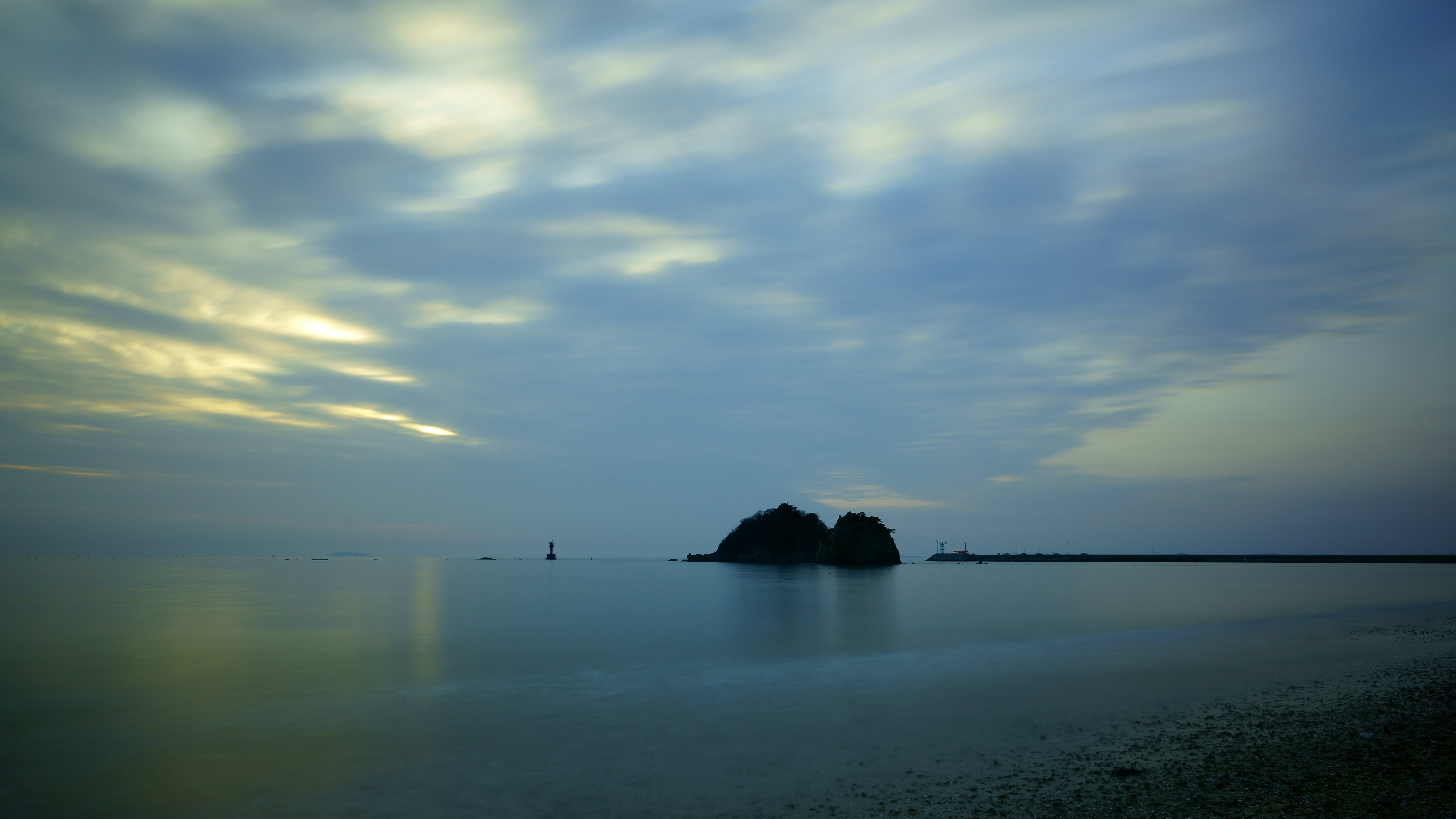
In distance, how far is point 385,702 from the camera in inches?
995

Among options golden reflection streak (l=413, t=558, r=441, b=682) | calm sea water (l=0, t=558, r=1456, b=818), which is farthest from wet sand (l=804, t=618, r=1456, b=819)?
golden reflection streak (l=413, t=558, r=441, b=682)

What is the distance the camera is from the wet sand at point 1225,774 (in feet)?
40.8

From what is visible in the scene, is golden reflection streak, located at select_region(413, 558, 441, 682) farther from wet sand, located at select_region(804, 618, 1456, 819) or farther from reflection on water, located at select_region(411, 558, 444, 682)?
wet sand, located at select_region(804, 618, 1456, 819)

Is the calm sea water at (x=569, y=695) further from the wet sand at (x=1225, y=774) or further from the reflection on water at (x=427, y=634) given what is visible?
the wet sand at (x=1225, y=774)

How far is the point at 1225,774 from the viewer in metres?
14.5

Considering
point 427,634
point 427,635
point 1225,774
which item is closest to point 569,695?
point 1225,774

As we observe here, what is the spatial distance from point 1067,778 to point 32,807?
2061cm

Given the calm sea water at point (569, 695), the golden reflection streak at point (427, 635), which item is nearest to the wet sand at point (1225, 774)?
the calm sea water at point (569, 695)

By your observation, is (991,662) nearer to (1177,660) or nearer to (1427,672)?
(1177,660)

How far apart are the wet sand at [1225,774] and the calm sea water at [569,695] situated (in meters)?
1.27

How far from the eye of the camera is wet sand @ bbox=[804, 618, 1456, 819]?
12445 mm

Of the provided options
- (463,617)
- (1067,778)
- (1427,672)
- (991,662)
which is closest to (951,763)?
(1067,778)

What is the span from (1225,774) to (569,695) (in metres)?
19.8

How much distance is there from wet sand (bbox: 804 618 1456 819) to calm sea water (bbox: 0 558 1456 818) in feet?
4.18
